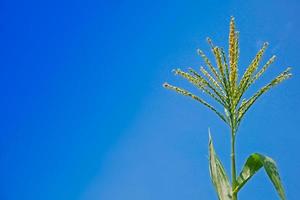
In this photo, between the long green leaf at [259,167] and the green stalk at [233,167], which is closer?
the long green leaf at [259,167]

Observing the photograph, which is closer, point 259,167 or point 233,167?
point 233,167

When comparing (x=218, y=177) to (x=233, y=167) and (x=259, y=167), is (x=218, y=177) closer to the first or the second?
(x=233, y=167)

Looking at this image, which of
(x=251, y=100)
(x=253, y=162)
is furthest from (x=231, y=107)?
(x=253, y=162)

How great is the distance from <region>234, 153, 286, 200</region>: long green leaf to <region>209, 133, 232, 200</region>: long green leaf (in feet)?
0.40

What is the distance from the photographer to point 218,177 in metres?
4.56

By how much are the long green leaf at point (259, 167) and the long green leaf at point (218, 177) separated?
0.12 metres

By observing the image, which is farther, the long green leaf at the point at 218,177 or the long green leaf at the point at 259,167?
the long green leaf at the point at 218,177

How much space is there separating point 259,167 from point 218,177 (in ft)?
1.24

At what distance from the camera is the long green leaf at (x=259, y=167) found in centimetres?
412

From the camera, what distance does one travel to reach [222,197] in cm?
434

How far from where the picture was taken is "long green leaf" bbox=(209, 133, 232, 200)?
4.38 metres

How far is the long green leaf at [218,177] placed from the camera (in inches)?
173

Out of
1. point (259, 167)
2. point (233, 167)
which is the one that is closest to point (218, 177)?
point (233, 167)

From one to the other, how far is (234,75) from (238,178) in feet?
2.98
